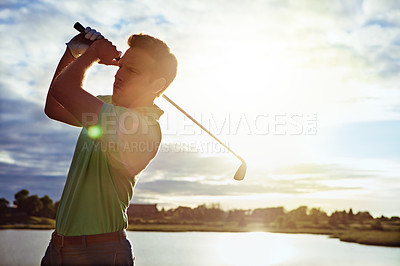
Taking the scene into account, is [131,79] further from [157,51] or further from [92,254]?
[92,254]

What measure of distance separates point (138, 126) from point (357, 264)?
1863 inches

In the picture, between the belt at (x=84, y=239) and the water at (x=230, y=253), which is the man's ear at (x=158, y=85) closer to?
the belt at (x=84, y=239)

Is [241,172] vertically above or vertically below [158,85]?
below

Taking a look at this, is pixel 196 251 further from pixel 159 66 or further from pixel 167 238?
pixel 159 66

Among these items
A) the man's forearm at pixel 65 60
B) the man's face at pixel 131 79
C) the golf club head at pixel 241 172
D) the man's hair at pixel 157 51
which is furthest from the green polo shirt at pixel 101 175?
the golf club head at pixel 241 172

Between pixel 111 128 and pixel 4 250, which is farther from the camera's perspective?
pixel 4 250

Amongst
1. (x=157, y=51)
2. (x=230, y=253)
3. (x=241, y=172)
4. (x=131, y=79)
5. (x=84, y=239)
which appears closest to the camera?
(x=84, y=239)

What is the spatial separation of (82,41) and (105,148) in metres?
0.99

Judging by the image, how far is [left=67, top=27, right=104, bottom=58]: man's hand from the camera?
10.4 ft

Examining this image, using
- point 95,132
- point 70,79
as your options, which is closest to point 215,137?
point 95,132

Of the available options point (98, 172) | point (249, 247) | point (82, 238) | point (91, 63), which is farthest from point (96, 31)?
point (249, 247)

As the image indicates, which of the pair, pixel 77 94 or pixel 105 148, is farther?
pixel 105 148

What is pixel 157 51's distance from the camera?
320 cm

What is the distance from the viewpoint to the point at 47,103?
354cm
